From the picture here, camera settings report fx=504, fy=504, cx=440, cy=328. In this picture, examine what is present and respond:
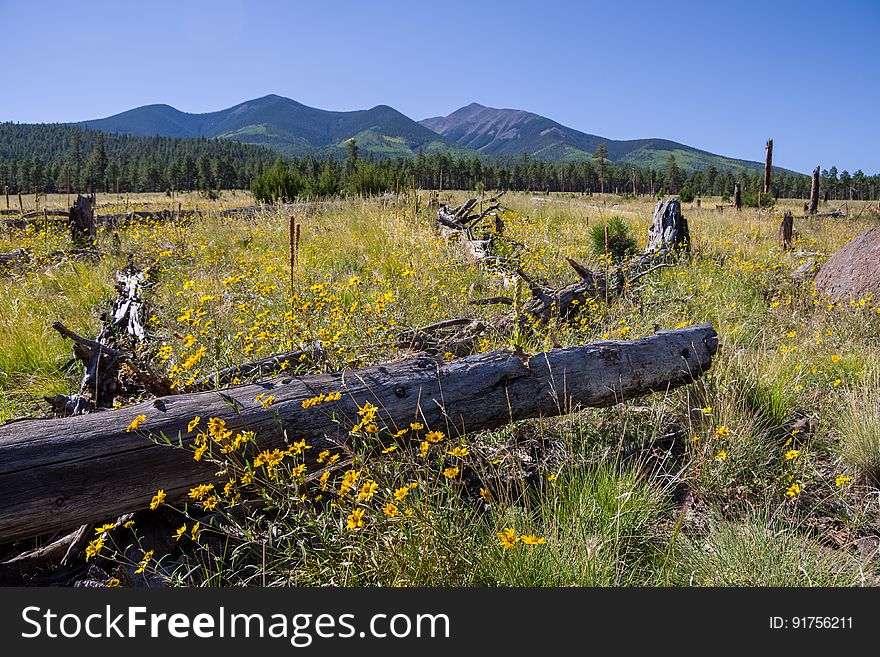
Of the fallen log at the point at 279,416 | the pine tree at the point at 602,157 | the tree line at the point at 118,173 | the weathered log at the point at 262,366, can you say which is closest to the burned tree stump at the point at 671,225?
the fallen log at the point at 279,416

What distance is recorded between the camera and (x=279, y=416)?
2164mm

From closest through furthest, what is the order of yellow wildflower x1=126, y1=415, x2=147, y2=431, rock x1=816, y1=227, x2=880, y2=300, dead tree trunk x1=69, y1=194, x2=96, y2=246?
yellow wildflower x1=126, y1=415, x2=147, y2=431, rock x1=816, y1=227, x2=880, y2=300, dead tree trunk x1=69, y1=194, x2=96, y2=246

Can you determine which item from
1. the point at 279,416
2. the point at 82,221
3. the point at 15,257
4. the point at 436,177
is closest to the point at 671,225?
the point at 279,416

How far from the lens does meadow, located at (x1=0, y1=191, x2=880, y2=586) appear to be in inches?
71.7

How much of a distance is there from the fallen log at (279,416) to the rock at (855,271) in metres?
3.81

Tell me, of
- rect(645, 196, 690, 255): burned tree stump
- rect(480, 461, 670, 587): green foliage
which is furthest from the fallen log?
rect(645, 196, 690, 255): burned tree stump

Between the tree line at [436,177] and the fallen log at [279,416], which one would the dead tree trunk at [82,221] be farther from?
the tree line at [436,177]

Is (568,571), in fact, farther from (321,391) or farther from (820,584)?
(321,391)

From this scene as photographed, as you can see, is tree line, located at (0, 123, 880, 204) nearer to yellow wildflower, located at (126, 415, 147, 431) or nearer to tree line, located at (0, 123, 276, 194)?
tree line, located at (0, 123, 276, 194)

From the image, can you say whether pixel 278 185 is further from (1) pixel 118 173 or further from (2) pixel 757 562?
(1) pixel 118 173

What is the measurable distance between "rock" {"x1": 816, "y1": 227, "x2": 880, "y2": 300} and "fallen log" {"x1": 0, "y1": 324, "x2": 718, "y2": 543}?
12.5 feet

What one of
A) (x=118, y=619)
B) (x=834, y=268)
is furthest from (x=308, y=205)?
(x=118, y=619)

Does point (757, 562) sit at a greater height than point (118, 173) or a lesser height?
lesser

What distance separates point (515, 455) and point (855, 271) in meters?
5.26
